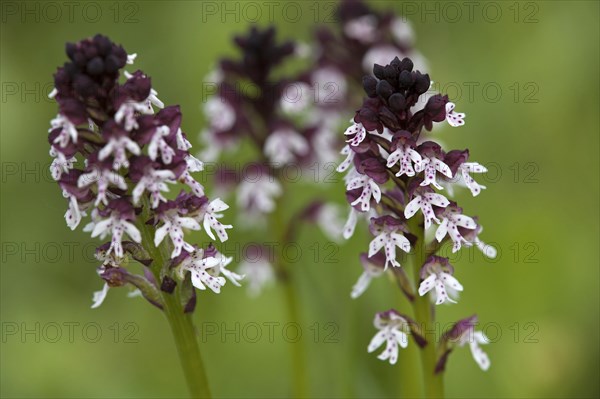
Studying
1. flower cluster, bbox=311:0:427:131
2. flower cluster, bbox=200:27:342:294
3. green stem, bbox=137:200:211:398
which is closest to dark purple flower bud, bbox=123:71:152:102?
green stem, bbox=137:200:211:398

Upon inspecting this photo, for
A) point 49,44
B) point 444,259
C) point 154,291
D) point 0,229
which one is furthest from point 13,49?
point 444,259

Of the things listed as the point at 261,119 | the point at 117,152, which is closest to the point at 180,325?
the point at 117,152

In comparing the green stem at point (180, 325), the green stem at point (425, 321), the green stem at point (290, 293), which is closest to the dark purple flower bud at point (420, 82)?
the green stem at point (425, 321)

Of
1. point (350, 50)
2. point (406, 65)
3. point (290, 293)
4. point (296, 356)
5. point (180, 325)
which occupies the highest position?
point (350, 50)

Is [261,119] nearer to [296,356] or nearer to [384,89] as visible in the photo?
[296,356]

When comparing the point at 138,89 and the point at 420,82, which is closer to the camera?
the point at 138,89

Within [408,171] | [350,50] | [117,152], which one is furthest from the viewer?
[350,50]
